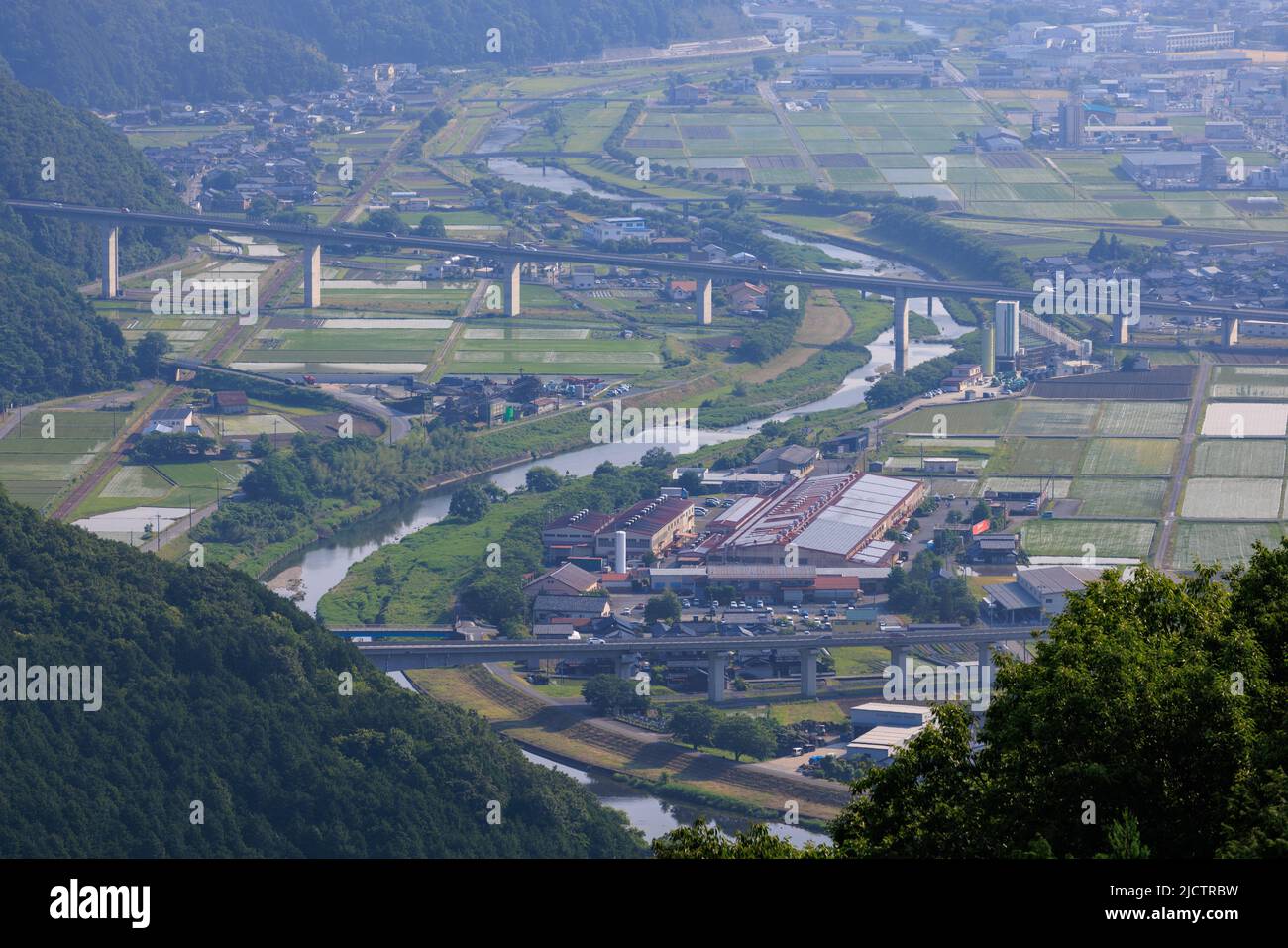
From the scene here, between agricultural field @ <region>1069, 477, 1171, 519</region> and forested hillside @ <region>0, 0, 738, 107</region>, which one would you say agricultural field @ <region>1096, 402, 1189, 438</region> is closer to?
agricultural field @ <region>1069, 477, 1171, 519</region>

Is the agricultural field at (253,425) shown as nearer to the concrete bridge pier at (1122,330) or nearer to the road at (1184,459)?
the road at (1184,459)

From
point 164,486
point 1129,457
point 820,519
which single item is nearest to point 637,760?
point 820,519

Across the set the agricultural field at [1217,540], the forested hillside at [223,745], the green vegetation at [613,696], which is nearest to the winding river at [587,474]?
the forested hillside at [223,745]

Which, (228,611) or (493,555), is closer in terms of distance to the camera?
(228,611)

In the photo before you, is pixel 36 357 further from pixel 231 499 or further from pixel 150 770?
pixel 150 770

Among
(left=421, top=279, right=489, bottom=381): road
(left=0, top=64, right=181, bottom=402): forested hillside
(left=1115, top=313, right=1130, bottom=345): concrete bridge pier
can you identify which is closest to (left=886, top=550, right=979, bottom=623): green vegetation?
(left=421, top=279, right=489, bottom=381): road
